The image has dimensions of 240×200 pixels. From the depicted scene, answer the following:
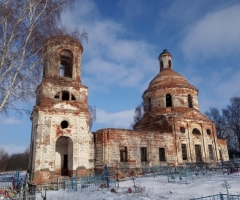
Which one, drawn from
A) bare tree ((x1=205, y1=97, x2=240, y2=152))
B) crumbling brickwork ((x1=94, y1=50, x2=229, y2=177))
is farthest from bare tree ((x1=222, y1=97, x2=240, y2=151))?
crumbling brickwork ((x1=94, y1=50, x2=229, y2=177))

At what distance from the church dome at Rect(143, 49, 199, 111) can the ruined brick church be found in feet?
2.89

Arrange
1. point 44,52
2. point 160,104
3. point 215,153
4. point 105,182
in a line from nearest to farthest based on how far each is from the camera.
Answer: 1. point 44,52
2. point 105,182
3. point 215,153
4. point 160,104

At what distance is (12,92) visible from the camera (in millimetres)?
8695

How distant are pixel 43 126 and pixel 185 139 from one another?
45.1ft

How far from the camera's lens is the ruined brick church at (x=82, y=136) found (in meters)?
14.7

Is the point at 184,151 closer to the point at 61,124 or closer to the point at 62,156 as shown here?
the point at 62,156

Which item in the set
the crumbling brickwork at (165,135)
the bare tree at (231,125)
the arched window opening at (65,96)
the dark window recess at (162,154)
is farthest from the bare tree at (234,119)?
the arched window opening at (65,96)

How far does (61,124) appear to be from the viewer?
52.7 ft

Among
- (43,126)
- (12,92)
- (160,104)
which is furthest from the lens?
(160,104)

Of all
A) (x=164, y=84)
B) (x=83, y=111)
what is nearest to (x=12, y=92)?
(x=83, y=111)

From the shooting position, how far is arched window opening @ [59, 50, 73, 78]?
17.8 meters

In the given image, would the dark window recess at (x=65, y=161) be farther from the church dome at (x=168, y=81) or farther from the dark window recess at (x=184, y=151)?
the church dome at (x=168, y=81)

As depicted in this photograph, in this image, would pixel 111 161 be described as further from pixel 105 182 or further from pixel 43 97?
pixel 43 97

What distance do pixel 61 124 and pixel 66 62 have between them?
557 cm
